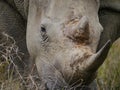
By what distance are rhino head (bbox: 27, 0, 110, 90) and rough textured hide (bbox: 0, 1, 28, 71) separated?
73 cm

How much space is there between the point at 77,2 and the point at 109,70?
162 cm

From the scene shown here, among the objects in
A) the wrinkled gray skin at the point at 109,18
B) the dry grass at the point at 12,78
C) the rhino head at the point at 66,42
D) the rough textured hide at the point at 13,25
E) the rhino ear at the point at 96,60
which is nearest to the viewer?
the rhino ear at the point at 96,60

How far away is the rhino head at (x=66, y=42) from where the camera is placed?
4.93 meters

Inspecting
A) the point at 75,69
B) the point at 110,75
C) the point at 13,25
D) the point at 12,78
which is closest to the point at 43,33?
the point at 12,78

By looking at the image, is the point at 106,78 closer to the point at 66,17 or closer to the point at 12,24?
the point at 12,24

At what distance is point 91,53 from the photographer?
4.98 meters

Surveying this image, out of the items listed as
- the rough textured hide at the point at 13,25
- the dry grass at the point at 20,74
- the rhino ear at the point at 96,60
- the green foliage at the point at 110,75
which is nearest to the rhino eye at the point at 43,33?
the dry grass at the point at 20,74

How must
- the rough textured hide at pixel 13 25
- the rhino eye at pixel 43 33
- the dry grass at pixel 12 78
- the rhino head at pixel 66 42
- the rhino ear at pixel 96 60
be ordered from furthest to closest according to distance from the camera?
the rough textured hide at pixel 13 25, the rhino eye at pixel 43 33, the dry grass at pixel 12 78, the rhino head at pixel 66 42, the rhino ear at pixel 96 60

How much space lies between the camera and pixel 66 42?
512 centimetres

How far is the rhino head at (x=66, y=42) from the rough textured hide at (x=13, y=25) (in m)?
0.73

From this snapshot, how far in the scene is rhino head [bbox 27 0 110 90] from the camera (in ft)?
16.2

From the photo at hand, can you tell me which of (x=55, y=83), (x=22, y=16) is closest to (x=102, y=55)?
(x=55, y=83)

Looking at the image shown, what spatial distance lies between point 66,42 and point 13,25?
153 cm

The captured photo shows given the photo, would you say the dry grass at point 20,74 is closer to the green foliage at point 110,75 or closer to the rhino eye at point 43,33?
the green foliage at point 110,75
